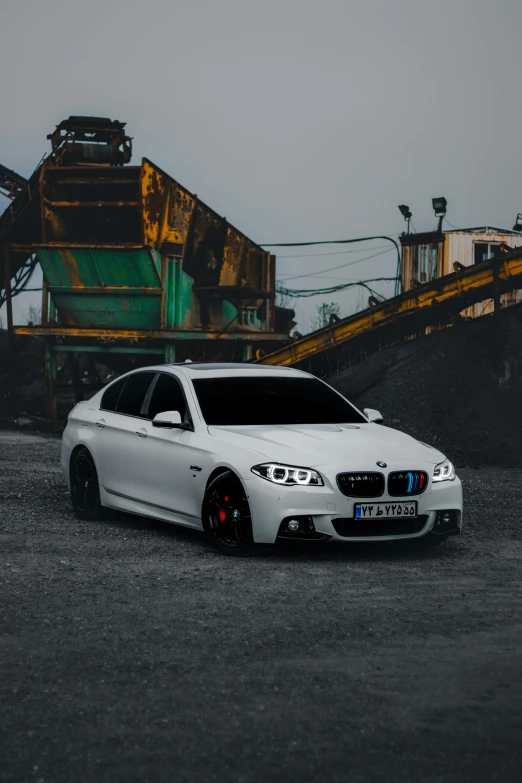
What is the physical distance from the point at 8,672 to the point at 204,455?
3.75 metres

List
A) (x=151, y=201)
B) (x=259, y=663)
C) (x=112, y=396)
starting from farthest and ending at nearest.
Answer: (x=151, y=201), (x=112, y=396), (x=259, y=663)

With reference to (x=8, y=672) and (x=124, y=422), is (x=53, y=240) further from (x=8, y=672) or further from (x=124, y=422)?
(x=8, y=672)

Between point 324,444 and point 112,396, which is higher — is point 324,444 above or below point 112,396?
below

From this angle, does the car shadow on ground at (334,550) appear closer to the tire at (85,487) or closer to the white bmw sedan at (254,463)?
the white bmw sedan at (254,463)

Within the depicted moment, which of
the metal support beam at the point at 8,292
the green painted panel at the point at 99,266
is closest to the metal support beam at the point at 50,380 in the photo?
the green painted panel at the point at 99,266

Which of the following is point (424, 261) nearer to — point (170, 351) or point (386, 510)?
point (170, 351)

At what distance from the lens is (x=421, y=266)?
3397 centimetres

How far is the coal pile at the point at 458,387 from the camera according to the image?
734 inches

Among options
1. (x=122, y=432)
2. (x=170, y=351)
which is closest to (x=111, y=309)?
(x=170, y=351)

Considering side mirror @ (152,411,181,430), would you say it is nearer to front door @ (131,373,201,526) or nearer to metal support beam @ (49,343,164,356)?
front door @ (131,373,201,526)

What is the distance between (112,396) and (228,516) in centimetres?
267

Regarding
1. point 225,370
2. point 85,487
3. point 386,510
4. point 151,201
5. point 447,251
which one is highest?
point 151,201

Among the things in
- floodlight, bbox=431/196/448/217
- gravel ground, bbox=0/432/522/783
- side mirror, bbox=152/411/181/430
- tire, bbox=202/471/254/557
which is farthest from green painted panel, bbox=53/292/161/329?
tire, bbox=202/471/254/557

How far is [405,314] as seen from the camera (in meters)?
24.0
